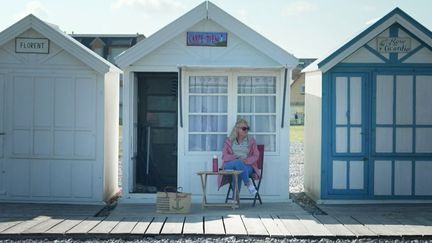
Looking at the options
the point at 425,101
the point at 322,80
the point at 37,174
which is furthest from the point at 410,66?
the point at 37,174

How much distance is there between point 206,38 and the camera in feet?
35.8

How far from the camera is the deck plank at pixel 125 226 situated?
8.42 metres

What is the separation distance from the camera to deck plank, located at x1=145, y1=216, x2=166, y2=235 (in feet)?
27.6

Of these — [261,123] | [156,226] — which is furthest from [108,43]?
[156,226]

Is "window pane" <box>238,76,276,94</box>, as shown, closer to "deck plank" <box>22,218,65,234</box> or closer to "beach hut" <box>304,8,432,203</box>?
"beach hut" <box>304,8,432,203</box>

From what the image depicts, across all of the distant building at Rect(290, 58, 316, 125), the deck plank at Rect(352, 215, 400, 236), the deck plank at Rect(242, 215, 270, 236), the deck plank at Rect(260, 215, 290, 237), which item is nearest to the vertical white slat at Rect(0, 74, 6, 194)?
the deck plank at Rect(242, 215, 270, 236)

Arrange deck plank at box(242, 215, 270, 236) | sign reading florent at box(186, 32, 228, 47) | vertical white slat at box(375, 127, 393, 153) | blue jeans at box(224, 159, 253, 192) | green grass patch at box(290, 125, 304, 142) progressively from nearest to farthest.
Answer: deck plank at box(242, 215, 270, 236) < blue jeans at box(224, 159, 253, 192) < sign reading florent at box(186, 32, 228, 47) < vertical white slat at box(375, 127, 393, 153) < green grass patch at box(290, 125, 304, 142)

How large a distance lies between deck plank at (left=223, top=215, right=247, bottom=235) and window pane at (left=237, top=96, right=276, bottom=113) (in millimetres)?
2221

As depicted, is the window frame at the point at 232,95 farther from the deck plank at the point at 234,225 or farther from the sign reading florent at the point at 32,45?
the sign reading florent at the point at 32,45

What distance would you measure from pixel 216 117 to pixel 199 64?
978 mm

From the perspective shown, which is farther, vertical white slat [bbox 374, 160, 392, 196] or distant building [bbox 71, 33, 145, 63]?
distant building [bbox 71, 33, 145, 63]

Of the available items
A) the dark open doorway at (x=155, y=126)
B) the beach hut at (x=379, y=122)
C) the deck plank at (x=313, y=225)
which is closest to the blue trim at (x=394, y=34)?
the beach hut at (x=379, y=122)

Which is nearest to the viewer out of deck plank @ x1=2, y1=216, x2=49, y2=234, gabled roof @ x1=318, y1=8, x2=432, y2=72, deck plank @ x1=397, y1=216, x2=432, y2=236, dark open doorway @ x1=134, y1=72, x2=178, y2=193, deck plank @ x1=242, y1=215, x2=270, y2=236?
deck plank @ x1=2, y1=216, x2=49, y2=234

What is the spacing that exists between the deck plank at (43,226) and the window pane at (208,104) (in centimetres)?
313
